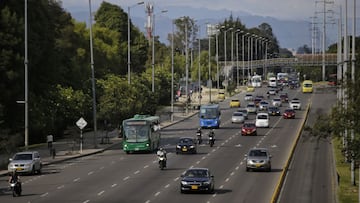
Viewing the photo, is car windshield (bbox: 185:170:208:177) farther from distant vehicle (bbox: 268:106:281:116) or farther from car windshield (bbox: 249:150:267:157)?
distant vehicle (bbox: 268:106:281:116)

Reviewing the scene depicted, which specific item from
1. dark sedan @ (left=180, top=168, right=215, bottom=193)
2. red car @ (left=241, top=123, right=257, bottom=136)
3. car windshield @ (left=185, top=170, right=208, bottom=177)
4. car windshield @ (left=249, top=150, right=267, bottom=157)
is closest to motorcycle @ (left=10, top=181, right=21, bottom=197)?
dark sedan @ (left=180, top=168, right=215, bottom=193)

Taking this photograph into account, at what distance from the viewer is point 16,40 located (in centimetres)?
Answer: 6462

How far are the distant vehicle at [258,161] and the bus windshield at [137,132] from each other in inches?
557

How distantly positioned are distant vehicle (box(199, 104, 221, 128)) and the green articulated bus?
25591 millimetres

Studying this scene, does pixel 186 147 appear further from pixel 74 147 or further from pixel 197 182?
pixel 197 182

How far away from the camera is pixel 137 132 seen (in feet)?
197

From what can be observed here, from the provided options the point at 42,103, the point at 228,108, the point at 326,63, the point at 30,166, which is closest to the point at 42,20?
the point at 42,103

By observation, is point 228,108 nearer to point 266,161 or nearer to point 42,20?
point 42,20

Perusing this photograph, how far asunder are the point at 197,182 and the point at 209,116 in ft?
167

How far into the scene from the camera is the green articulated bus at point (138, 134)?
197ft

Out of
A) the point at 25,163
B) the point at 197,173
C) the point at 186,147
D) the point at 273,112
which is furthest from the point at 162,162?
the point at 273,112

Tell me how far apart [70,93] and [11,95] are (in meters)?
17.7

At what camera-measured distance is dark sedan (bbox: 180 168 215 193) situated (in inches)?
1448

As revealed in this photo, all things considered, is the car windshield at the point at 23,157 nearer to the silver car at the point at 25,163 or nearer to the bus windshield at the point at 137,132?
the silver car at the point at 25,163
